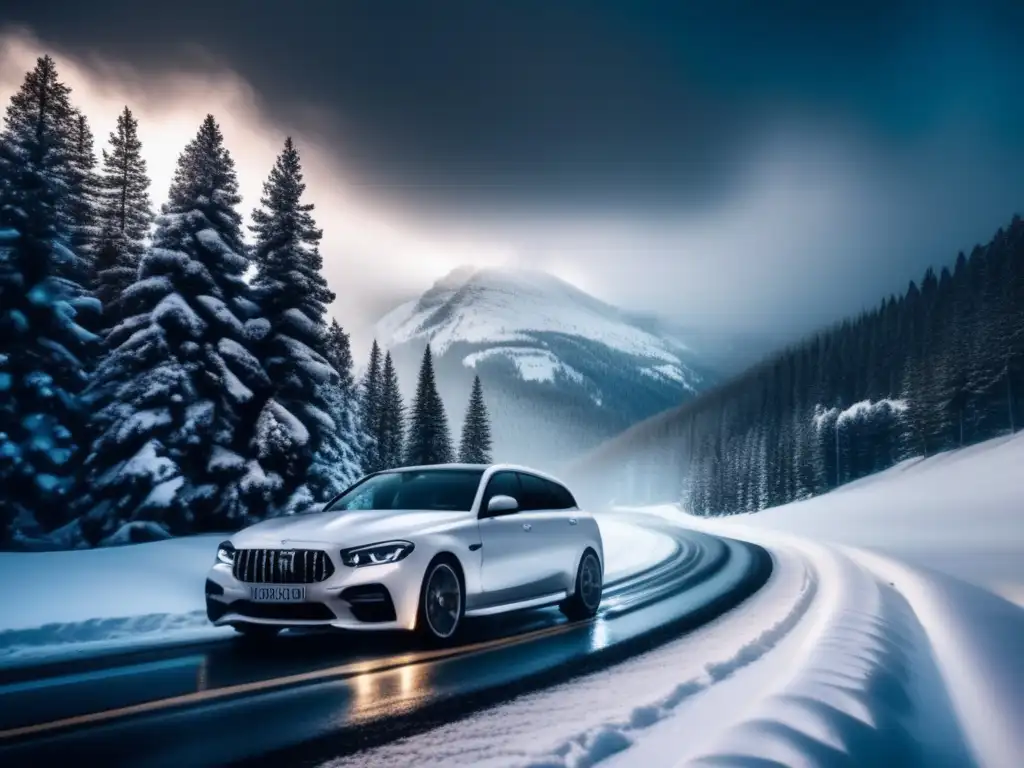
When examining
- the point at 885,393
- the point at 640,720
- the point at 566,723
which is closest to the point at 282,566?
the point at 566,723

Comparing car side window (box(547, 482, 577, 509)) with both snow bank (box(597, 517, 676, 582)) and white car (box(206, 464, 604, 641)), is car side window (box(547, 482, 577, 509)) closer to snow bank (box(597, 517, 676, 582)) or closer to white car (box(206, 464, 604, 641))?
white car (box(206, 464, 604, 641))

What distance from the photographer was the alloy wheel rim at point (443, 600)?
8.48 metres

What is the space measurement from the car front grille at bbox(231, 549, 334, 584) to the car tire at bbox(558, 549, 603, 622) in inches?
160

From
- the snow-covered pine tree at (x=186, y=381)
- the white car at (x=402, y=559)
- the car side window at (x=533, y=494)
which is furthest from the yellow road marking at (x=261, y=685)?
the snow-covered pine tree at (x=186, y=381)

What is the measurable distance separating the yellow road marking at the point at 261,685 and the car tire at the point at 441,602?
0.59 feet

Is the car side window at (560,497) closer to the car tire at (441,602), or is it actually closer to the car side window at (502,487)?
the car side window at (502,487)

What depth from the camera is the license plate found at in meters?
8.04

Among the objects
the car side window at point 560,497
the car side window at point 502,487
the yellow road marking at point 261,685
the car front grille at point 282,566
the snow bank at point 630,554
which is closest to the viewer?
the yellow road marking at point 261,685

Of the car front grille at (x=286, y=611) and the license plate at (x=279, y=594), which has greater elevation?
the license plate at (x=279, y=594)

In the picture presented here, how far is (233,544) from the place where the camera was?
28.4 feet

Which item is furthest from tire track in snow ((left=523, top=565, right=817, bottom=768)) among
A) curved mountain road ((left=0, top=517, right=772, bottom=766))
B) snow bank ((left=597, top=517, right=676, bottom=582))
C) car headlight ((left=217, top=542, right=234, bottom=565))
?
snow bank ((left=597, top=517, right=676, bottom=582))

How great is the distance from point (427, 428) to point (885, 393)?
79279mm

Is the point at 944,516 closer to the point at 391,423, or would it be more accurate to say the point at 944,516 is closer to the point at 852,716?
the point at 391,423

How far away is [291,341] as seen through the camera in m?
28.9
